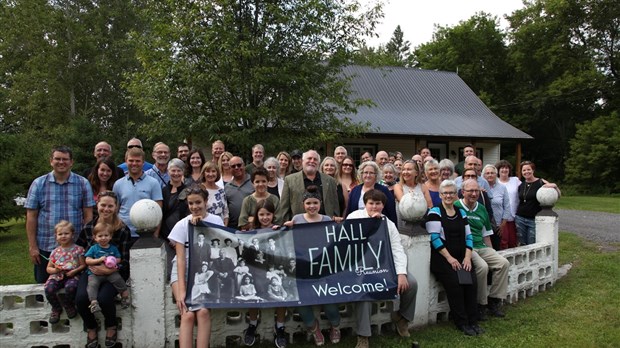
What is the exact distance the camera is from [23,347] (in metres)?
3.98

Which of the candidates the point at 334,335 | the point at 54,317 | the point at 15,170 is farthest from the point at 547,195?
the point at 15,170

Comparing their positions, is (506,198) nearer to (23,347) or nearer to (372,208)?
(372,208)

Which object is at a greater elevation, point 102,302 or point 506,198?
point 506,198

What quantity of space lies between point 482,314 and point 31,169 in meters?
12.8

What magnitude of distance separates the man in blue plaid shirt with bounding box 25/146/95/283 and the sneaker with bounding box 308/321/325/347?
2639mm

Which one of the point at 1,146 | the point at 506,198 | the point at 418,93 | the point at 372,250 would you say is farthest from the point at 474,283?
the point at 418,93

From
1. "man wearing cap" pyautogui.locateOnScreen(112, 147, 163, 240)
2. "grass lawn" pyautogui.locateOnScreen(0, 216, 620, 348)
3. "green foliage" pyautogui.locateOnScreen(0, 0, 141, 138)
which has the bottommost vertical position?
"grass lawn" pyautogui.locateOnScreen(0, 216, 620, 348)

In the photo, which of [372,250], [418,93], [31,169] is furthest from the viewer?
[418,93]

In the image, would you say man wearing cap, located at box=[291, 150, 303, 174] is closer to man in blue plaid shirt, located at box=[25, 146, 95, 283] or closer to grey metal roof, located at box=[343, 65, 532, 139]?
man in blue plaid shirt, located at box=[25, 146, 95, 283]

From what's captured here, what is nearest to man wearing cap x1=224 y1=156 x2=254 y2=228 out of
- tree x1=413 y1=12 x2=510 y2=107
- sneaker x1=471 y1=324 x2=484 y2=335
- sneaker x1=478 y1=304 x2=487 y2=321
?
sneaker x1=471 y1=324 x2=484 y2=335

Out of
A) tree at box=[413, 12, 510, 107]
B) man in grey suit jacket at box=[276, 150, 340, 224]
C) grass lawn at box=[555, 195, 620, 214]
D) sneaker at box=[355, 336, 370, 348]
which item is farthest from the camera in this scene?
tree at box=[413, 12, 510, 107]

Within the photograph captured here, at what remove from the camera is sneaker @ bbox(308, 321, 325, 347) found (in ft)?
14.0

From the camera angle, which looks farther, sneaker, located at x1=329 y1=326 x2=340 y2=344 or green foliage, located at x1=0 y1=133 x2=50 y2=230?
green foliage, located at x1=0 y1=133 x2=50 y2=230

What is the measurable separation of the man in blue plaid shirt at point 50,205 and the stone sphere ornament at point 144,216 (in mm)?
920
